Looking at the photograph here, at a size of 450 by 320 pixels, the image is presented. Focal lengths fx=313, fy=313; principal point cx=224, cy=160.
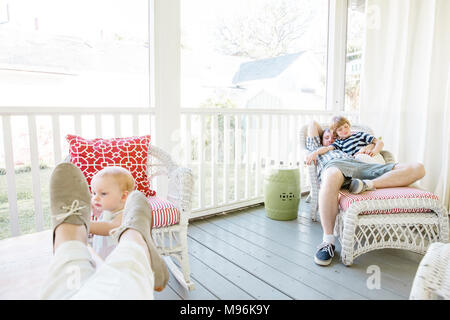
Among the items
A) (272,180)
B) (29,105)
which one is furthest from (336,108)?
(29,105)

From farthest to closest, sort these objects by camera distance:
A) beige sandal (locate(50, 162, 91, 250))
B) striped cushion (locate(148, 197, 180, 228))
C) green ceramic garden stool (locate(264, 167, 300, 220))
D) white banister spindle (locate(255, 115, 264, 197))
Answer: white banister spindle (locate(255, 115, 264, 197))
green ceramic garden stool (locate(264, 167, 300, 220))
striped cushion (locate(148, 197, 180, 228))
beige sandal (locate(50, 162, 91, 250))

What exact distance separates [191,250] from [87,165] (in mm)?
871

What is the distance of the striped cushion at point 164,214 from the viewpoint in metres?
1.54

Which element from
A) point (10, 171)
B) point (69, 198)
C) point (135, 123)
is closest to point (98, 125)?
point (135, 123)

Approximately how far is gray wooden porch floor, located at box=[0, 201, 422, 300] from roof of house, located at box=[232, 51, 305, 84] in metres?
1.49

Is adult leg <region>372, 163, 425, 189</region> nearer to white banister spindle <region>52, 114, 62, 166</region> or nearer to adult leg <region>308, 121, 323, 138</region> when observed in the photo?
adult leg <region>308, 121, 323, 138</region>

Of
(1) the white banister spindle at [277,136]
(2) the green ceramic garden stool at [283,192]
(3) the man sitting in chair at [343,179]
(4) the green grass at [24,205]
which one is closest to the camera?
(3) the man sitting in chair at [343,179]

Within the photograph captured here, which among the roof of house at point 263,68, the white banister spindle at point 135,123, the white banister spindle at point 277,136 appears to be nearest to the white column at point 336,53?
the roof of house at point 263,68

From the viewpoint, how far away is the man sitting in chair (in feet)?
6.44

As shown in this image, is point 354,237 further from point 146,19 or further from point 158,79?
point 146,19

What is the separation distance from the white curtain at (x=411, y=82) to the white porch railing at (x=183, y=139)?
560 millimetres

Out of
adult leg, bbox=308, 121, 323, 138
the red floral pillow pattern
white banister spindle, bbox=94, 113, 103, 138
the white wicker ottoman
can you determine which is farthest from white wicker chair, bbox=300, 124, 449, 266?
white banister spindle, bbox=94, 113, 103, 138

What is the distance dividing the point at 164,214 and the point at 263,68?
7.04 ft

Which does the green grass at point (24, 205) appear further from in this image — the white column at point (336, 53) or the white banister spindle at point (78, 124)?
the white column at point (336, 53)
